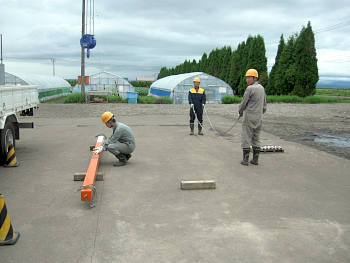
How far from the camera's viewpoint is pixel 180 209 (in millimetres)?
4895

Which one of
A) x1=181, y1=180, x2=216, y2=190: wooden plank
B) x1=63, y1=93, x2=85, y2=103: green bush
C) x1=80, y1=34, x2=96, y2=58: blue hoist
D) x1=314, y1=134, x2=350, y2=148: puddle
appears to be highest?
x1=80, y1=34, x2=96, y2=58: blue hoist

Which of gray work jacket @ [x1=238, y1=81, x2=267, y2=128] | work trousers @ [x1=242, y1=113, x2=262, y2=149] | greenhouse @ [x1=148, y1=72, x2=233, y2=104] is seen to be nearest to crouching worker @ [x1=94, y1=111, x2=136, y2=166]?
work trousers @ [x1=242, y1=113, x2=262, y2=149]

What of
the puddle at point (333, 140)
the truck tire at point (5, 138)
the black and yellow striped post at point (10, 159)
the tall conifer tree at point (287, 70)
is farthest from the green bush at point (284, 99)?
the black and yellow striped post at point (10, 159)

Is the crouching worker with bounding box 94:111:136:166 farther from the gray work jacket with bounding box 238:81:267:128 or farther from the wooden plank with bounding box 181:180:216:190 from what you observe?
the gray work jacket with bounding box 238:81:267:128

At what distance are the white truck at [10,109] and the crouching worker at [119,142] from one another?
2.04 m

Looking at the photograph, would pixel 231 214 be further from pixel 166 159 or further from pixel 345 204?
pixel 166 159

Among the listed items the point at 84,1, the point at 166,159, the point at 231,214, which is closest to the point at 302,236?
the point at 231,214

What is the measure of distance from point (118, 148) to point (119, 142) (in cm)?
18

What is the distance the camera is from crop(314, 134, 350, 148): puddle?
10242 millimetres

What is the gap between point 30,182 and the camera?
6.14 m

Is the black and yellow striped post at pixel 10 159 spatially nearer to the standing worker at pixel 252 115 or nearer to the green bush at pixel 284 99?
the standing worker at pixel 252 115

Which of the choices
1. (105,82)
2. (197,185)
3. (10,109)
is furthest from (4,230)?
(105,82)

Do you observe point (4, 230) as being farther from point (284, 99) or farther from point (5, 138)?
point (284, 99)

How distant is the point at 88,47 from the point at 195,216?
26.1m
